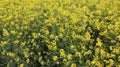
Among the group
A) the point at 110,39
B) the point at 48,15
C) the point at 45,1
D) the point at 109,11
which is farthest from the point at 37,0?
the point at 110,39

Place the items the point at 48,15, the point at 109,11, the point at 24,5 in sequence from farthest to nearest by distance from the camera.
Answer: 1. the point at 24,5
2. the point at 48,15
3. the point at 109,11

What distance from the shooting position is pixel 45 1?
549cm

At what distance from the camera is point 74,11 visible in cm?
493

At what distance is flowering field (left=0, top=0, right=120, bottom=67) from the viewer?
4195mm

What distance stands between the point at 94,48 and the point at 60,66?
484 mm

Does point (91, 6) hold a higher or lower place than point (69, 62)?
higher

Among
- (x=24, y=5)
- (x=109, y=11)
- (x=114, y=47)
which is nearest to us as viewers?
(x=114, y=47)

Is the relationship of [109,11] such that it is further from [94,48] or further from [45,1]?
[45,1]

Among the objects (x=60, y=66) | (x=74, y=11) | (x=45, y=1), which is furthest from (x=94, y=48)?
(x=45, y=1)

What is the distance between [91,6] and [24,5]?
1057mm

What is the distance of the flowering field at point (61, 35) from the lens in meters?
4.20

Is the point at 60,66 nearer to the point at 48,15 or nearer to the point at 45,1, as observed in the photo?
the point at 48,15

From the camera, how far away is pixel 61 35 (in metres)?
4.37

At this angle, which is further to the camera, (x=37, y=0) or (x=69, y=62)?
(x=37, y=0)
